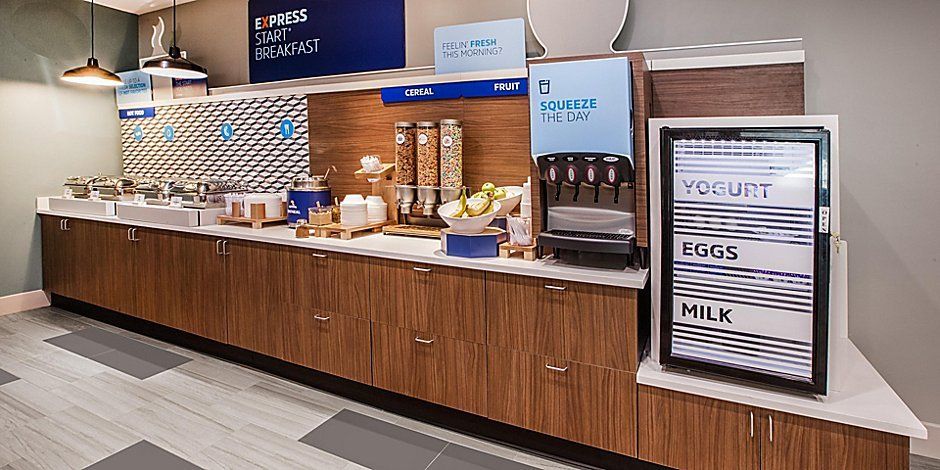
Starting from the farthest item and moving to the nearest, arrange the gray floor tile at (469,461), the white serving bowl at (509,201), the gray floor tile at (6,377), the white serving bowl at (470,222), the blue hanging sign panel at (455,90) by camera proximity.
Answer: the gray floor tile at (6,377)
the blue hanging sign panel at (455,90)
the white serving bowl at (509,201)
the white serving bowl at (470,222)
the gray floor tile at (469,461)

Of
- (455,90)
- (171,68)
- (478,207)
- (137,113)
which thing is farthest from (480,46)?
(137,113)

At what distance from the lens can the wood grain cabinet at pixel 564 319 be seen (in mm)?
2408

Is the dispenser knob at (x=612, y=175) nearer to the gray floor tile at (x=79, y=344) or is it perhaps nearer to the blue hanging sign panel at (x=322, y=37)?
the blue hanging sign panel at (x=322, y=37)

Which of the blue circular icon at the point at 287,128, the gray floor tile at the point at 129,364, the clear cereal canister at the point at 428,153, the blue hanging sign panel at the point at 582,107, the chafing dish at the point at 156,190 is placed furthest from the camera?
the chafing dish at the point at 156,190

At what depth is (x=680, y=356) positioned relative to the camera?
2.34 m

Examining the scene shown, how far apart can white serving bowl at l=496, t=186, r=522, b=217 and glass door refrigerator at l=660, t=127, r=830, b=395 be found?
3.22ft

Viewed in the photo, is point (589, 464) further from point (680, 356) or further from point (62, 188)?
point (62, 188)

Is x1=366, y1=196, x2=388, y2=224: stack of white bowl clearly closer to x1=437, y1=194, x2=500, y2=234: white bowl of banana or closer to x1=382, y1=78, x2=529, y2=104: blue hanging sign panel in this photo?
x1=382, y1=78, x2=529, y2=104: blue hanging sign panel

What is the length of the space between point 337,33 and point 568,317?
2942mm

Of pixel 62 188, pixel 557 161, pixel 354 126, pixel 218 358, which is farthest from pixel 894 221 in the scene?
pixel 62 188

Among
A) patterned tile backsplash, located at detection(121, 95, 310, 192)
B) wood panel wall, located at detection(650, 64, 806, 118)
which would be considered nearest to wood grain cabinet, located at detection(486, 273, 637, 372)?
wood panel wall, located at detection(650, 64, 806, 118)

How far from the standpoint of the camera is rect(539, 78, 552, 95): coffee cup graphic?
8.20 feet

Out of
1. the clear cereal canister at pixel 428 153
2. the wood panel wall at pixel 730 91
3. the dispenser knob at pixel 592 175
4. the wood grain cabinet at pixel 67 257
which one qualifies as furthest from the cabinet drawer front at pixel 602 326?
the wood grain cabinet at pixel 67 257

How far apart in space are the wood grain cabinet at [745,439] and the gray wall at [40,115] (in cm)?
554
